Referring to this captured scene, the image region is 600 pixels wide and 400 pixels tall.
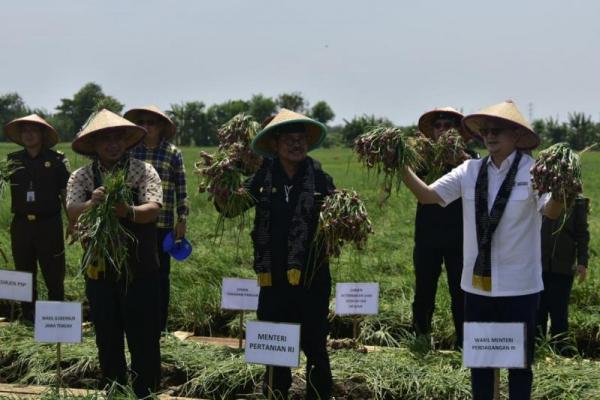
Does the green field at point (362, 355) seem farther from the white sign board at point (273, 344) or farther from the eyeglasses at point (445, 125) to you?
the white sign board at point (273, 344)

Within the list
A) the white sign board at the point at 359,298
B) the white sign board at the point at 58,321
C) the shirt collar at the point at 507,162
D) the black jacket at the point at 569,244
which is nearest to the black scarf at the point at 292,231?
the shirt collar at the point at 507,162

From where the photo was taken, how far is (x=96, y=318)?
125 inches

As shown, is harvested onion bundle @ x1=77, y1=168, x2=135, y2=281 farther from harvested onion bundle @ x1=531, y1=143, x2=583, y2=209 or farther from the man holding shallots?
harvested onion bundle @ x1=531, y1=143, x2=583, y2=209

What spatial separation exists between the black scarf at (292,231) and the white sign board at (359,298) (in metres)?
1.04

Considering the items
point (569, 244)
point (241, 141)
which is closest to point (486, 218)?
point (241, 141)

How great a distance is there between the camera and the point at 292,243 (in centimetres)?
309

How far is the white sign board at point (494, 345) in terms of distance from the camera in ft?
8.96

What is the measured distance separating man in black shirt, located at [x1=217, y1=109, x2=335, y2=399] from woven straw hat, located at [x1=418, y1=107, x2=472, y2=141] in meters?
1.07

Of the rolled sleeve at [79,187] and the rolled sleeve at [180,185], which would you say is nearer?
the rolled sleeve at [79,187]

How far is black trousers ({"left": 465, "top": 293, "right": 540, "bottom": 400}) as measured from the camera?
2885mm

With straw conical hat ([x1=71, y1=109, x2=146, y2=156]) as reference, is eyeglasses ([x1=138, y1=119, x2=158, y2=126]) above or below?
above

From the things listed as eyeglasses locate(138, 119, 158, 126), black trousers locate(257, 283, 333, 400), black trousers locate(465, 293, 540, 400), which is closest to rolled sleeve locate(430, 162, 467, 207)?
black trousers locate(465, 293, 540, 400)

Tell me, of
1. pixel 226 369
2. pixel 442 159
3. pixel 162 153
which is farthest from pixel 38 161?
pixel 442 159

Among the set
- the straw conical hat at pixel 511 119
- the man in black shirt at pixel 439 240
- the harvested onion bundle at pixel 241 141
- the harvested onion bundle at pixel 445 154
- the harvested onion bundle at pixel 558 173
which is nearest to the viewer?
the harvested onion bundle at pixel 558 173
